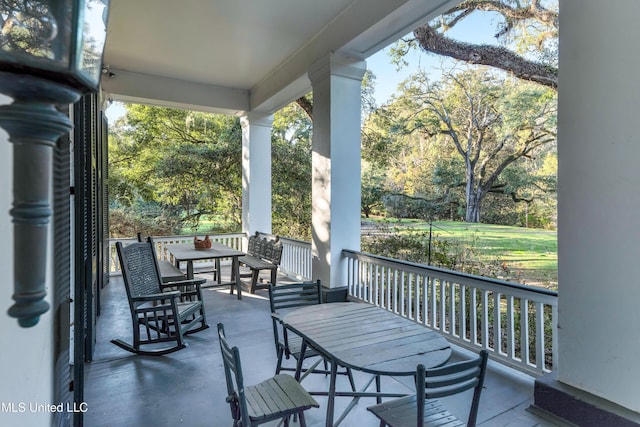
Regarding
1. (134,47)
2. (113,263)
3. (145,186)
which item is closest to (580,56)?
(134,47)

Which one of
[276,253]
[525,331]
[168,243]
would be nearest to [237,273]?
[276,253]

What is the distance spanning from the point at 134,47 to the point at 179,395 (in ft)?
15.7

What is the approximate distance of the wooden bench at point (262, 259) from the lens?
5.17 m

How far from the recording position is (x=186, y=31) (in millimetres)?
4543

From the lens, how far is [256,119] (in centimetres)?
709

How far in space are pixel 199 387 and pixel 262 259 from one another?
322 centimetres

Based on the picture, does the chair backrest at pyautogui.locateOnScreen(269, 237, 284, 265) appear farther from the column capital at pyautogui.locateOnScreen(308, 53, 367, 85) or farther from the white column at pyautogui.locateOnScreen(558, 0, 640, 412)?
the white column at pyautogui.locateOnScreen(558, 0, 640, 412)

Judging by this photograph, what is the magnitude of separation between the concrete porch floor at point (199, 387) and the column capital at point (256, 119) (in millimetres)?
4573

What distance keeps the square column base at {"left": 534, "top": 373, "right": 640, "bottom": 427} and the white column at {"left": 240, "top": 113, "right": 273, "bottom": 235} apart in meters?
5.67

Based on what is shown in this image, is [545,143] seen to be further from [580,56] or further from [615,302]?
[615,302]

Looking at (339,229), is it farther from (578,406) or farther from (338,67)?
(578,406)

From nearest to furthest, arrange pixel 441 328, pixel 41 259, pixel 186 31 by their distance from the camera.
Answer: pixel 41 259
pixel 441 328
pixel 186 31

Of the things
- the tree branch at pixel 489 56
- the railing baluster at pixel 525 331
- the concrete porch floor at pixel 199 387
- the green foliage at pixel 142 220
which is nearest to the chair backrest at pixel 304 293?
the concrete porch floor at pixel 199 387

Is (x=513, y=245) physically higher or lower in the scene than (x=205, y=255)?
higher
